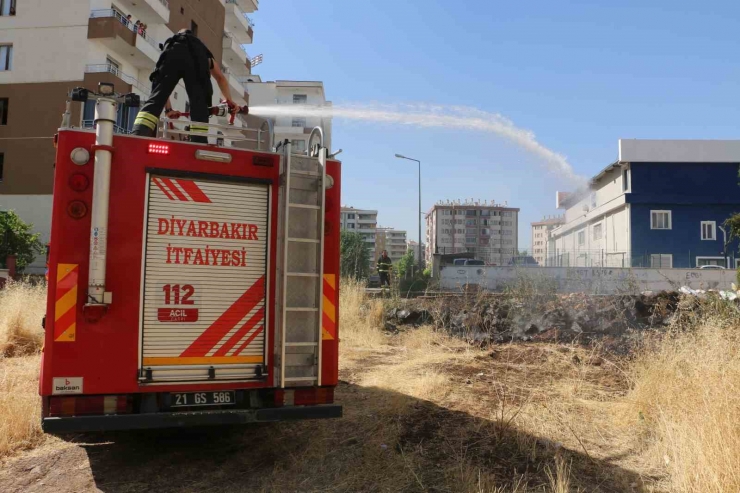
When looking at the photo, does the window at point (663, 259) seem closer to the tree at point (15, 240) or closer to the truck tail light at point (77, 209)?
the tree at point (15, 240)

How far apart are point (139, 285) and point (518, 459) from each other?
10.9ft

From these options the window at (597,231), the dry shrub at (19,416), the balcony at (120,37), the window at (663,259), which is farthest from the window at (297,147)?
the window at (597,231)

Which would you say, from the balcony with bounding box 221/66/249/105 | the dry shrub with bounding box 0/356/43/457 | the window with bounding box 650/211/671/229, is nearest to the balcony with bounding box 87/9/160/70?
the balcony with bounding box 221/66/249/105

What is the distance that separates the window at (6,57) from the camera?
32.4 metres

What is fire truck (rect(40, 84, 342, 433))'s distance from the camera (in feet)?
13.1

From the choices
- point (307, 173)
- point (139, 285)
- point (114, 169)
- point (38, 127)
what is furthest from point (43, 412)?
point (38, 127)

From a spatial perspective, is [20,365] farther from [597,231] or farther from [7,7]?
[597,231]

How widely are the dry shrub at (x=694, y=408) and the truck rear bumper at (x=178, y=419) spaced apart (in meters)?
2.55

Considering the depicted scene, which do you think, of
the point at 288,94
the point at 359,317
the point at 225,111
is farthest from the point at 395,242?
the point at 225,111

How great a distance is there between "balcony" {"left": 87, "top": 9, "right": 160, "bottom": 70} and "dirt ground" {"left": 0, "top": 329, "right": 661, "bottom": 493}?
30755mm

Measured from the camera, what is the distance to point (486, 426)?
5.31 m

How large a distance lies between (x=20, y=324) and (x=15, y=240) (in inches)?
720

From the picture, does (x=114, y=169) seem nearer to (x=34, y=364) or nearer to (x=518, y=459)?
(x=518, y=459)

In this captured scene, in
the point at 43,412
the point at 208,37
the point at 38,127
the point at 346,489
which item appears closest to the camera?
the point at 43,412
